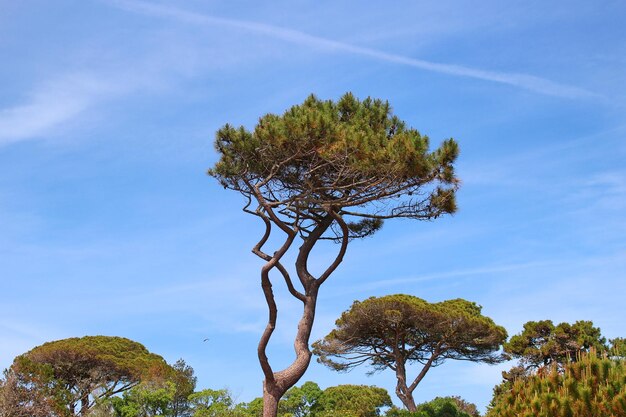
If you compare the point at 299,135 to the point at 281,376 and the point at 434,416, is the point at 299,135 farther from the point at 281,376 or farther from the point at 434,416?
the point at 434,416

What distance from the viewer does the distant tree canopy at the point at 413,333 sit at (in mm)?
31141

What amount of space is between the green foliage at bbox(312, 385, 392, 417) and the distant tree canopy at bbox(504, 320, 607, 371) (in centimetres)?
776

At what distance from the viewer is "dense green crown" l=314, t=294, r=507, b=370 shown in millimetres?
31172

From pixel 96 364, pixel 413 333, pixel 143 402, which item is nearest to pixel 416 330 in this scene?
pixel 413 333

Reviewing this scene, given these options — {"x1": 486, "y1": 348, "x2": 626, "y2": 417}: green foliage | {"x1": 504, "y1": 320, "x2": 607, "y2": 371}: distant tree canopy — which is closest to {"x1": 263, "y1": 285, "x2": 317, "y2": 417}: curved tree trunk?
{"x1": 486, "y1": 348, "x2": 626, "y2": 417}: green foliage

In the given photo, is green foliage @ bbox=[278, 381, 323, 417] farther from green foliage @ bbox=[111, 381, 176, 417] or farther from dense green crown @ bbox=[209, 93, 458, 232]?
dense green crown @ bbox=[209, 93, 458, 232]

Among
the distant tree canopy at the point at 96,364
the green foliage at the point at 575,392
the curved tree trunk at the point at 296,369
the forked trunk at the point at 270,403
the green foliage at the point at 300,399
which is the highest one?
the distant tree canopy at the point at 96,364

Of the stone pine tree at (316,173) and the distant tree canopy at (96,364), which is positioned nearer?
the stone pine tree at (316,173)

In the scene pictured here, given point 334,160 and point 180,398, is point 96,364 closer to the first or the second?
point 180,398

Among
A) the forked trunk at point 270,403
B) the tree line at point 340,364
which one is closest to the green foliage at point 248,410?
the tree line at point 340,364

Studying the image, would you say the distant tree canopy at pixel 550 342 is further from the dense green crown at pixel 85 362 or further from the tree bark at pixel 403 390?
the dense green crown at pixel 85 362

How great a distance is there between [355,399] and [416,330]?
6876 mm

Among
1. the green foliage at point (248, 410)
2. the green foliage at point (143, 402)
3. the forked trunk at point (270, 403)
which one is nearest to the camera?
the forked trunk at point (270, 403)

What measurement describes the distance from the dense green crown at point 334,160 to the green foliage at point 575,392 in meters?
7.48
